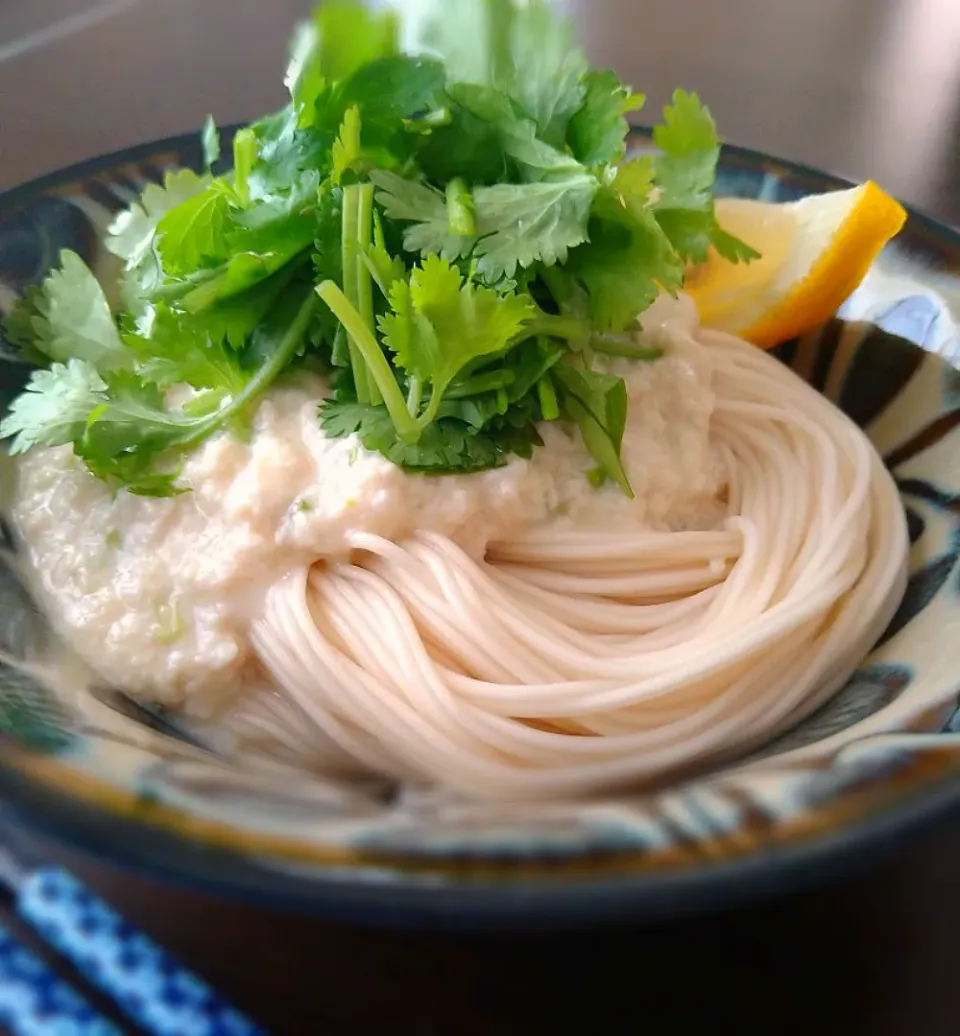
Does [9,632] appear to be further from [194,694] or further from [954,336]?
[954,336]

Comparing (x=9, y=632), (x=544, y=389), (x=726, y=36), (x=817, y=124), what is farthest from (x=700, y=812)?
(x=726, y=36)

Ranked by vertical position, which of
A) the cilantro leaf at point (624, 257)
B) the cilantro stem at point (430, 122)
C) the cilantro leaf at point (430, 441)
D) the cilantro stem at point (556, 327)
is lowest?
the cilantro leaf at point (430, 441)

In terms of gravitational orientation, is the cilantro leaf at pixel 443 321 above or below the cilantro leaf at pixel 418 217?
below

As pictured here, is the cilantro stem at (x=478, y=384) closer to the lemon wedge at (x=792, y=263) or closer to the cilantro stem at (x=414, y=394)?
the cilantro stem at (x=414, y=394)

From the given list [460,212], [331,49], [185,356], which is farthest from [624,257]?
[185,356]

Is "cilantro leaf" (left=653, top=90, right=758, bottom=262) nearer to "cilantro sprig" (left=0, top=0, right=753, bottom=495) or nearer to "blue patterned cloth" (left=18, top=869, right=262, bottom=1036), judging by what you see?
"cilantro sprig" (left=0, top=0, right=753, bottom=495)

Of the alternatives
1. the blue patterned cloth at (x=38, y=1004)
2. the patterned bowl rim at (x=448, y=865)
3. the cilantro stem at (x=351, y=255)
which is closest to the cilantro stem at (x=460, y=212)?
the cilantro stem at (x=351, y=255)
